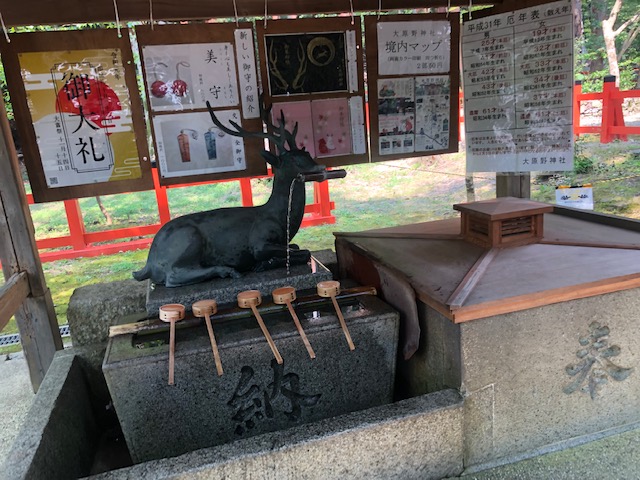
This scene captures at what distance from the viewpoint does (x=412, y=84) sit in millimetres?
3711

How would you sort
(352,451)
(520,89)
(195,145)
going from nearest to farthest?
(352,451) < (195,145) < (520,89)

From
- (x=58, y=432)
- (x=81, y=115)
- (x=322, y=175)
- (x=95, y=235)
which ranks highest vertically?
(x=81, y=115)

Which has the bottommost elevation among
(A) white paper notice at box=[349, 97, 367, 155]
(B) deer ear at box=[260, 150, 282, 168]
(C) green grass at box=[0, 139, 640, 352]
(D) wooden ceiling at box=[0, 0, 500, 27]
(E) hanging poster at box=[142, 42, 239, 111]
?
(C) green grass at box=[0, 139, 640, 352]

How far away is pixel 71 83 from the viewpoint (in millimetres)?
3061

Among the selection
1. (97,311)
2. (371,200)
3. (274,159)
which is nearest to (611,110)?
(371,200)

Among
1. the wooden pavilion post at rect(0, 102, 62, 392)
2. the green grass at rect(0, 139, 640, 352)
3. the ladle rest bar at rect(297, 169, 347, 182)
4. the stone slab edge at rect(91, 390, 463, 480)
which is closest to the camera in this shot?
the stone slab edge at rect(91, 390, 463, 480)

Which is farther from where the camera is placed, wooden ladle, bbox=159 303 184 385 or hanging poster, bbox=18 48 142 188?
hanging poster, bbox=18 48 142 188

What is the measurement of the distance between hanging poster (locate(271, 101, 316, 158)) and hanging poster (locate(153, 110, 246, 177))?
30 cm

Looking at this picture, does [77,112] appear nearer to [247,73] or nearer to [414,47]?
[247,73]

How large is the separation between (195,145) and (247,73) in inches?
25.4

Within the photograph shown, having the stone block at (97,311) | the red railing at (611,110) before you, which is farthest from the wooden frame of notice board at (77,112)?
the red railing at (611,110)

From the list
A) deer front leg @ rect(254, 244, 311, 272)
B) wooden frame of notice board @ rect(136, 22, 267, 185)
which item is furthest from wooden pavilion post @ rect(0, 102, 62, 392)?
deer front leg @ rect(254, 244, 311, 272)

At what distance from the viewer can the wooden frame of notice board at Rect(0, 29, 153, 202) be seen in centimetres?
298

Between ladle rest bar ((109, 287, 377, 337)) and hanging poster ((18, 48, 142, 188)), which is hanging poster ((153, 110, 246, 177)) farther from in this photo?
ladle rest bar ((109, 287, 377, 337))
